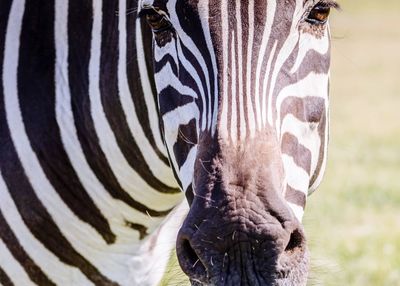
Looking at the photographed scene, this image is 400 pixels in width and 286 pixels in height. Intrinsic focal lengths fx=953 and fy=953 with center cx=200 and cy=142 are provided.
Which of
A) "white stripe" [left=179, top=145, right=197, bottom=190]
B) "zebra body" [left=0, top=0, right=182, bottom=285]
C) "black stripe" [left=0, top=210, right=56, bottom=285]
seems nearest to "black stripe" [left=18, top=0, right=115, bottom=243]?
"zebra body" [left=0, top=0, right=182, bottom=285]

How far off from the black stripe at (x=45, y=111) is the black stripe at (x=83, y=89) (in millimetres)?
77

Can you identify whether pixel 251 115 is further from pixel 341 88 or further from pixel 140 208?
pixel 341 88

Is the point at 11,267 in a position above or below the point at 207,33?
below

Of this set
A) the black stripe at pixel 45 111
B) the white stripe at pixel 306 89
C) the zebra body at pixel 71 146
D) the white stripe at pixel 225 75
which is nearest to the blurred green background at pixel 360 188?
the white stripe at pixel 306 89

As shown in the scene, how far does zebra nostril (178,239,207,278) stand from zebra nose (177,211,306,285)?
0.08 ft

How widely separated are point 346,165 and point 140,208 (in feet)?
32.3

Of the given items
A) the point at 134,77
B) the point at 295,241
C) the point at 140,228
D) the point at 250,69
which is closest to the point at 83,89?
the point at 134,77

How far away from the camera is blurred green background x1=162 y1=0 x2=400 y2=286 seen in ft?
24.5

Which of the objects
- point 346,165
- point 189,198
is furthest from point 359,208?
point 189,198

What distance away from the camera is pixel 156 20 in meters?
3.14

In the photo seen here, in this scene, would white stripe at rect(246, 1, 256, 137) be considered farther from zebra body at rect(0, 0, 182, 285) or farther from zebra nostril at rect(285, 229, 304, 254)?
zebra body at rect(0, 0, 182, 285)

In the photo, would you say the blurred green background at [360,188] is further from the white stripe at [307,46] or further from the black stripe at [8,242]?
the black stripe at [8,242]

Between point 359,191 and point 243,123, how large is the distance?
876 centimetres

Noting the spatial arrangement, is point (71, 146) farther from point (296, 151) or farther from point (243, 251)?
point (243, 251)
